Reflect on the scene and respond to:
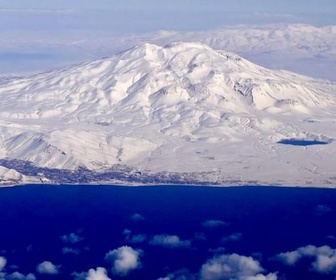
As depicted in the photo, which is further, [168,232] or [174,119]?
[174,119]

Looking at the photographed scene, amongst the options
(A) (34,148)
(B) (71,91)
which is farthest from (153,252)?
(B) (71,91)

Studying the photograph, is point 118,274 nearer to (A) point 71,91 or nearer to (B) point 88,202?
(B) point 88,202

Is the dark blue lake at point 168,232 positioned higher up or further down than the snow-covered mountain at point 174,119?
further down

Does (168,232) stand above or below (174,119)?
below

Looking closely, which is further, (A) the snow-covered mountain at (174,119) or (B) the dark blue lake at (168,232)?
(A) the snow-covered mountain at (174,119)
